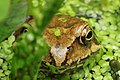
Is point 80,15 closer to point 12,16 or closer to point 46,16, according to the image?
point 12,16

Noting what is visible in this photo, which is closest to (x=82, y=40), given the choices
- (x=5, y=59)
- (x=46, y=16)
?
(x=5, y=59)

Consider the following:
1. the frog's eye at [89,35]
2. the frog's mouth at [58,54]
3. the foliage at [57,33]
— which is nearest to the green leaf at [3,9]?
the foliage at [57,33]

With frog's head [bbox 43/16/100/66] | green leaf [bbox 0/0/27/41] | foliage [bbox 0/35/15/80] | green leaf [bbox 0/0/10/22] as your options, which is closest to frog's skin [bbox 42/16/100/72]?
frog's head [bbox 43/16/100/66]

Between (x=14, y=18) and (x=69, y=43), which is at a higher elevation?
(x=14, y=18)

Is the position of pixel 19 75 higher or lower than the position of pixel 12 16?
lower

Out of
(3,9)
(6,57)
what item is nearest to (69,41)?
(6,57)

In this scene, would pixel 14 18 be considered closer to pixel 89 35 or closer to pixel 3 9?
pixel 3 9

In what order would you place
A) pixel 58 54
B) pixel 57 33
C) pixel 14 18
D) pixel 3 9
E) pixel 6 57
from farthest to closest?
pixel 6 57, pixel 57 33, pixel 58 54, pixel 14 18, pixel 3 9

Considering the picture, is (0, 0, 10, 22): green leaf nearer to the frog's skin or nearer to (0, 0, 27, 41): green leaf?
(0, 0, 27, 41): green leaf
